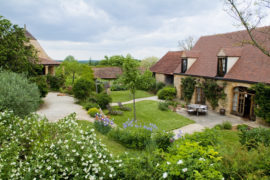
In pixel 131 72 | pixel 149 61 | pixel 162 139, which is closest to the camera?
pixel 162 139

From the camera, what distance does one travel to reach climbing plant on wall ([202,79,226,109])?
16406 mm

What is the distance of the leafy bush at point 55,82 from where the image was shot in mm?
26377

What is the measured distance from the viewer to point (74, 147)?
4266mm

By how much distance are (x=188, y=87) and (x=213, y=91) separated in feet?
9.70

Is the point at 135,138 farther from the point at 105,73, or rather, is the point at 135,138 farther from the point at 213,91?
the point at 105,73

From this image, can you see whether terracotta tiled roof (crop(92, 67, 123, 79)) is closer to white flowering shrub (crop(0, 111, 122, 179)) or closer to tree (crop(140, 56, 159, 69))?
tree (crop(140, 56, 159, 69))

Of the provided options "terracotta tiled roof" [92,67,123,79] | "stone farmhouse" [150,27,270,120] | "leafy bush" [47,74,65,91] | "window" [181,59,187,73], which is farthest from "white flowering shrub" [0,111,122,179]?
"terracotta tiled roof" [92,67,123,79]

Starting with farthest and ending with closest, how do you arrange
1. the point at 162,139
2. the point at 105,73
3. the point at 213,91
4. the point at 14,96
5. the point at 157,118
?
the point at 105,73 < the point at 213,91 < the point at 157,118 < the point at 14,96 < the point at 162,139

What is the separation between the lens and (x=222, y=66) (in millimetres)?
16688

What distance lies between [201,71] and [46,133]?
53.9 feet

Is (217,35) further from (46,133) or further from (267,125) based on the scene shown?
(46,133)

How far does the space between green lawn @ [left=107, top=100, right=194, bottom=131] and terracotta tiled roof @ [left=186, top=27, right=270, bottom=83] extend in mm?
5426

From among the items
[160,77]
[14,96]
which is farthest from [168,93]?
[14,96]

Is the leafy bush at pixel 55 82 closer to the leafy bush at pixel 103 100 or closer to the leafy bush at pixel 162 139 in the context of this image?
the leafy bush at pixel 103 100
